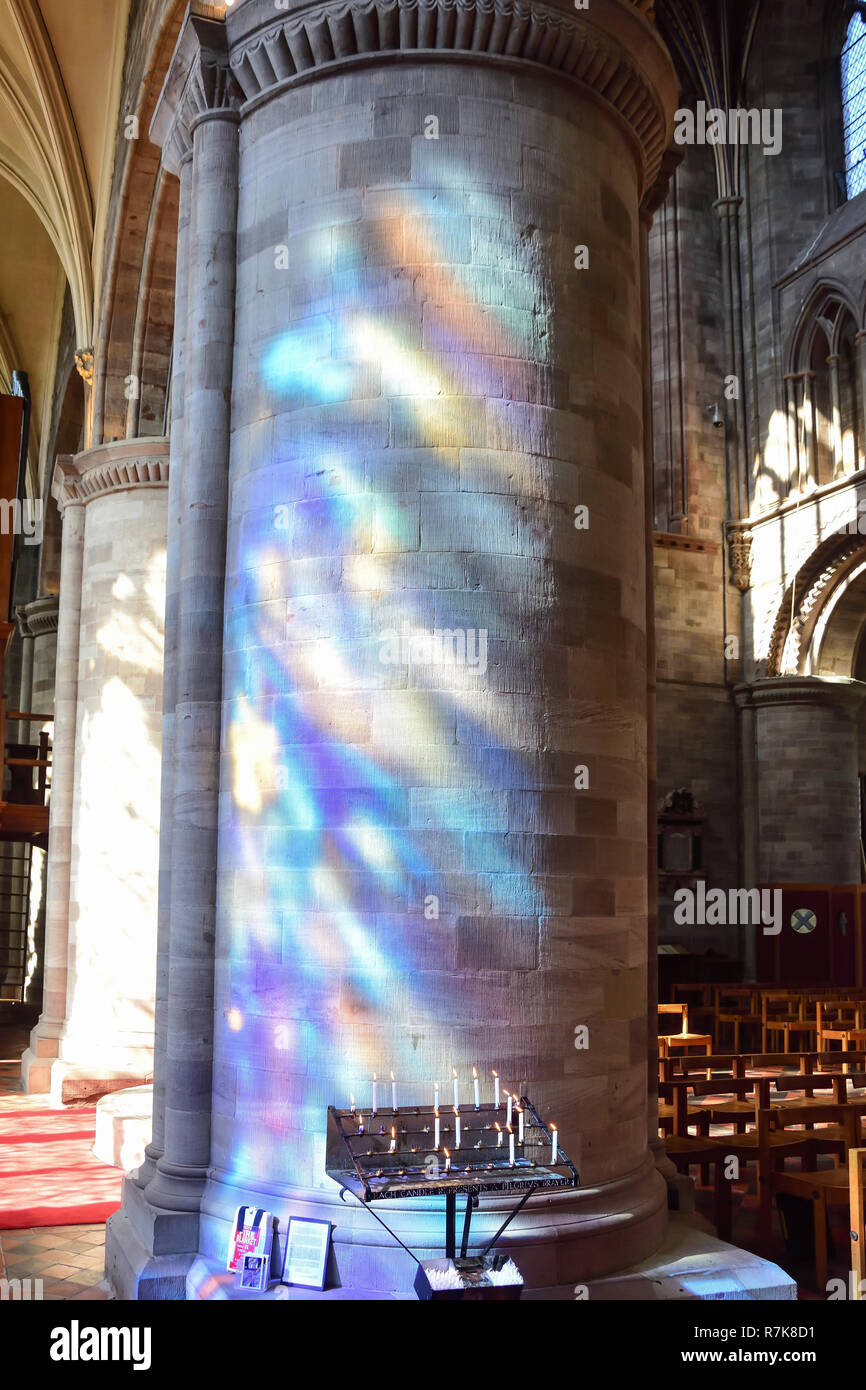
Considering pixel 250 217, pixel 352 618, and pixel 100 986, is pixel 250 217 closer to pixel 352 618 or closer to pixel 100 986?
pixel 352 618

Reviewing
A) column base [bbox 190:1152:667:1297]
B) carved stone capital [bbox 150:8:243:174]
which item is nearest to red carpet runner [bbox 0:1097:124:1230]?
column base [bbox 190:1152:667:1297]

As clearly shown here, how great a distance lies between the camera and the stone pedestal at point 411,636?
5.59 meters

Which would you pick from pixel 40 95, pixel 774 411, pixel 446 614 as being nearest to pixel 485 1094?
pixel 446 614

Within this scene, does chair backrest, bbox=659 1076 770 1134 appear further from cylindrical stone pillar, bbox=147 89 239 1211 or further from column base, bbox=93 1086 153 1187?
column base, bbox=93 1086 153 1187

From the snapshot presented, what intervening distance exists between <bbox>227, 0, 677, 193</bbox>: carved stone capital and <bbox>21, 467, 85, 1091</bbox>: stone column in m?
8.11

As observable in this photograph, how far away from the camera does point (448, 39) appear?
19.9 feet

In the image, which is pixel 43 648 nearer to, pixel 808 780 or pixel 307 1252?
pixel 808 780

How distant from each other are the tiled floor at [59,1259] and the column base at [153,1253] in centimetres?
39

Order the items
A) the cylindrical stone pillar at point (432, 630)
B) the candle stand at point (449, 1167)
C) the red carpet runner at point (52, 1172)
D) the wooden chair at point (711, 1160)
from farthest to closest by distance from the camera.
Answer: the red carpet runner at point (52, 1172), the wooden chair at point (711, 1160), the cylindrical stone pillar at point (432, 630), the candle stand at point (449, 1167)

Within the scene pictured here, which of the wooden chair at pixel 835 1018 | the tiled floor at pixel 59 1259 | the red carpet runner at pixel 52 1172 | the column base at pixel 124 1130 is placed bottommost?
the red carpet runner at pixel 52 1172

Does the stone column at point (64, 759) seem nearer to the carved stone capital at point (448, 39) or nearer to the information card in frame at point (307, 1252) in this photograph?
the carved stone capital at point (448, 39)

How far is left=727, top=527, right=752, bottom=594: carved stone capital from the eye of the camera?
21797 millimetres

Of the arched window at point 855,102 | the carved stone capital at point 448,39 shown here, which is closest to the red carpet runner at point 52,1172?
the carved stone capital at point 448,39

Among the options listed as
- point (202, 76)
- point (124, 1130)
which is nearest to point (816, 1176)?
point (124, 1130)
